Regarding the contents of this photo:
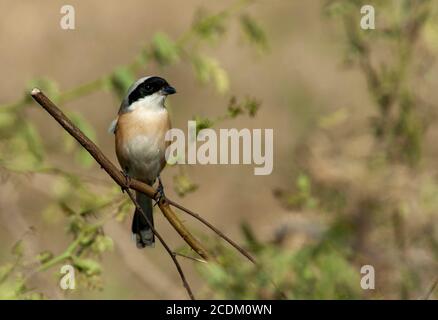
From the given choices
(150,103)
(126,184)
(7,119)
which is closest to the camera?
(126,184)

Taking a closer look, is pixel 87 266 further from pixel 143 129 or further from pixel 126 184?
pixel 126 184

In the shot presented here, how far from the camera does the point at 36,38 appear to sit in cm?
1214

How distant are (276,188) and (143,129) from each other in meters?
2.54

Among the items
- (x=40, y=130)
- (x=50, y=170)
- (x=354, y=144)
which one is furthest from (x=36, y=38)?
(x=50, y=170)

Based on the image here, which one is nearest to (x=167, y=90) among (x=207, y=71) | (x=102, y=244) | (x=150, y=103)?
(x=150, y=103)

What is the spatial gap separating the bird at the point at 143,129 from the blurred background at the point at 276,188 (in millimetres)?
149

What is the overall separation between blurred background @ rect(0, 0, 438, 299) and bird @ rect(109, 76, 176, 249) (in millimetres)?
149

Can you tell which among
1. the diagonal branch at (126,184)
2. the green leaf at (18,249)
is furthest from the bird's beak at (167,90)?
the diagonal branch at (126,184)

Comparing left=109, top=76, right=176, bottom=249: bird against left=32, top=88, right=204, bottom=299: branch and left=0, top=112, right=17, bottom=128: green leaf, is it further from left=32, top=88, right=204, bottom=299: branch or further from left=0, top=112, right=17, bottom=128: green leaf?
left=32, top=88, right=204, bottom=299: branch

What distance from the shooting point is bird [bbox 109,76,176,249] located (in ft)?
14.9

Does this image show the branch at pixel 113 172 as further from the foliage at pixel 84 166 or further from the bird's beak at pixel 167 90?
the bird's beak at pixel 167 90

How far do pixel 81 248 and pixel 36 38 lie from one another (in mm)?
8334

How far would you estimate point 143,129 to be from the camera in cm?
461

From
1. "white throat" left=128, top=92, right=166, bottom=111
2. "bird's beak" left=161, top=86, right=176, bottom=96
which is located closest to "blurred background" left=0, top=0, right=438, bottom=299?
"white throat" left=128, top=92, right=166, bottom=111
